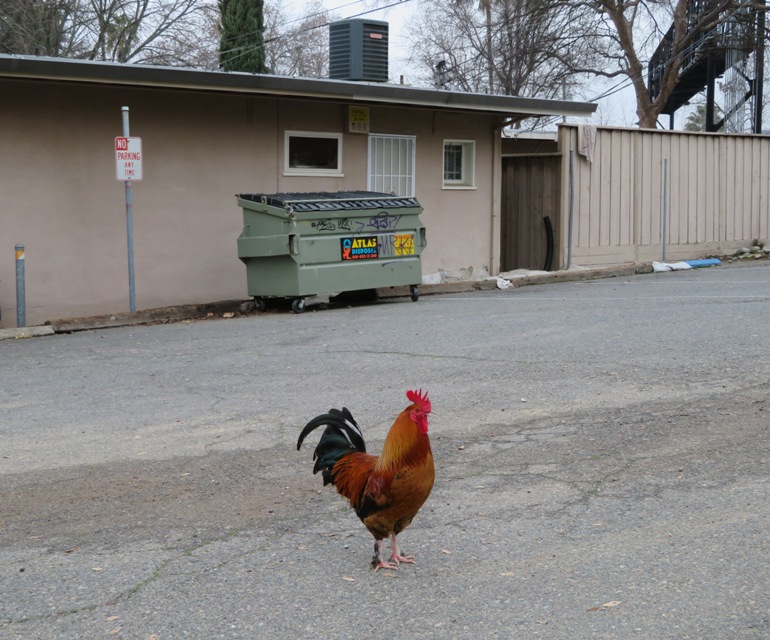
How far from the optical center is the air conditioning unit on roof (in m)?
17.9

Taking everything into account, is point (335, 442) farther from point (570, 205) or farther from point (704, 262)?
point (704, 262)

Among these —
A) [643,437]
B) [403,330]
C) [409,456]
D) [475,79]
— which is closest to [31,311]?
[403,330]

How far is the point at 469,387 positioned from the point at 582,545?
363 centimetres

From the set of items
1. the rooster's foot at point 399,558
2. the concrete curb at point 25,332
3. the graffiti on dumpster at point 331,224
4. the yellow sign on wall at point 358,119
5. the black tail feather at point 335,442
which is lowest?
the rooster's foot at point 399,558

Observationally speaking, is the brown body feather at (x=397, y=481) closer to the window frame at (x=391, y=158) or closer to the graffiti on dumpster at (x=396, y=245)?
the graffiti on dumpster at (x=396, y=245)

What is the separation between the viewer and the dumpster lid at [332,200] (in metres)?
13.9

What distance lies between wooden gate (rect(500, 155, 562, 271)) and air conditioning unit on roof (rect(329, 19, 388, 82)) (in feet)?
10.8

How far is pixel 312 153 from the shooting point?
16.2 m

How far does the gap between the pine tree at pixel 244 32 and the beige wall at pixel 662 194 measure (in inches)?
480

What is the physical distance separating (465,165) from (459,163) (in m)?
0.11

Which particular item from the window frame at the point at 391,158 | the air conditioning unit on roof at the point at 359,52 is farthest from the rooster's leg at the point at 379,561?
the air conditioning unit on roof at the point at 359,52

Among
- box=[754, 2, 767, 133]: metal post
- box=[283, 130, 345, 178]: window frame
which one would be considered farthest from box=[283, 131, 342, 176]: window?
box=[754, 2, 767, 133]: metal post

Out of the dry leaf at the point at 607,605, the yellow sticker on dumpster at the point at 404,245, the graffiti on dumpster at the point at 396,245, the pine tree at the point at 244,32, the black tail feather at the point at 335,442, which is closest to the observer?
the dry leaf at the point at 607,605

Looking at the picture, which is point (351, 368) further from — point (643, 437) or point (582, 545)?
point (582, 545)
